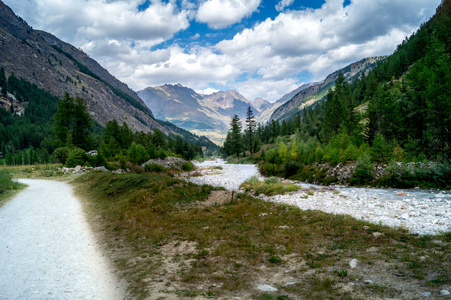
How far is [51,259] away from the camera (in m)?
8.43

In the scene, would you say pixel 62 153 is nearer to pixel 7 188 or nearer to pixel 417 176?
pixel 7 188

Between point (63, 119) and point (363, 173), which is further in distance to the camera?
point (63, 119)

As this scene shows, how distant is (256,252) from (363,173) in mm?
22208

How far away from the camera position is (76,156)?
128ft

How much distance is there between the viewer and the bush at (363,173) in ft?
80.5

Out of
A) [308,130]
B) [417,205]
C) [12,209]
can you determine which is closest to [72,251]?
[12,209]

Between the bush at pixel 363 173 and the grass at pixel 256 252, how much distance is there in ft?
48.7

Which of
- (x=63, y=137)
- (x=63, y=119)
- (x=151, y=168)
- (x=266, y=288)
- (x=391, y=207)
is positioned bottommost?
(x=391, y=207)

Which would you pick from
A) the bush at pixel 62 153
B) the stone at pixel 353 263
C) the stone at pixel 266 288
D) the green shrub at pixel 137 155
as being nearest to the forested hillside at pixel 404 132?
the stone at pixel 353 263

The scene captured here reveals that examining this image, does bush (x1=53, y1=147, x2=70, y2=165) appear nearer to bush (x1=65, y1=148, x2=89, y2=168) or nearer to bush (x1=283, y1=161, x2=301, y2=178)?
bush (x1=65, y1=148, x2=89, y2=168)

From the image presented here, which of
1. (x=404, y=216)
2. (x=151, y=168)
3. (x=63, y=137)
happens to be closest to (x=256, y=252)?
(x=404, y=216)

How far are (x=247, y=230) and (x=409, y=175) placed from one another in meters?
20.6

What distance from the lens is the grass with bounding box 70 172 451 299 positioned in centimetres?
595

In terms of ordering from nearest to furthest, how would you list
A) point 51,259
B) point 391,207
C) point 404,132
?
point 51,259 → point 391,207 → point 404,132
